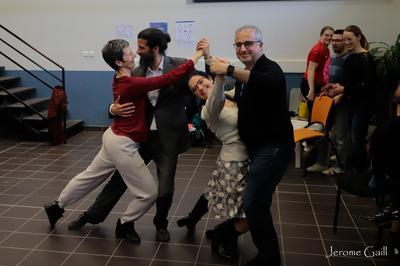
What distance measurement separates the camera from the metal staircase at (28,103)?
5.95 metres

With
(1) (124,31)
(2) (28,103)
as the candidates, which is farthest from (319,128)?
(2) (28,103)

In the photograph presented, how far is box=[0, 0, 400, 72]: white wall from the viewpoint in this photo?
228 inches

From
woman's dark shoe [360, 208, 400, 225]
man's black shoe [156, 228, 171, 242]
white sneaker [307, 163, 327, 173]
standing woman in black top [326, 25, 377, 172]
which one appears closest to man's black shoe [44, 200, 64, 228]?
man's black shoe [156, 228, 171, 242]

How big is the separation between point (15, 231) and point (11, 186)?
1.09 m

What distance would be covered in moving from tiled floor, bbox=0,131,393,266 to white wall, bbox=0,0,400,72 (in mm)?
2245

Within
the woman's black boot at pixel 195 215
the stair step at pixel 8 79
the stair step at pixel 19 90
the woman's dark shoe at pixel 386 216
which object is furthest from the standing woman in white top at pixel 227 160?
the stair step at pixel 8 79

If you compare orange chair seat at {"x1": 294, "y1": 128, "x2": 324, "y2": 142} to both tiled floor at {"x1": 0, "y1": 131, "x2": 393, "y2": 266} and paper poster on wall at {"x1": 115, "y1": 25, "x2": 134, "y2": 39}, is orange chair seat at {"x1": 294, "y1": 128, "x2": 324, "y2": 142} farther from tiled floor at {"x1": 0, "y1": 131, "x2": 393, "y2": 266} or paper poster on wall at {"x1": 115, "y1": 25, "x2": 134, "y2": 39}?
paper poster on wall at {"x1": 115, "y1": 25, "x2": 134, "y2": 39}

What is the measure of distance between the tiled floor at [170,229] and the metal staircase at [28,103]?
1.41 m

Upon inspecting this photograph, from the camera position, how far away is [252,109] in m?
2.26

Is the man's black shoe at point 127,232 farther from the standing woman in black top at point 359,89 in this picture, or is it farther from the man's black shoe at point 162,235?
the standing woman in black top at point 359,89

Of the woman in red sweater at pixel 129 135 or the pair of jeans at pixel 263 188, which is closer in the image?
the pair of jeans at pixel 263 188

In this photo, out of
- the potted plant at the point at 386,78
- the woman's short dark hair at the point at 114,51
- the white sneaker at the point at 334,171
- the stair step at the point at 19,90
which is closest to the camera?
the woman's short dark hair at the point at 114,51

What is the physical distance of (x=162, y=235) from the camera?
2965 millimetres

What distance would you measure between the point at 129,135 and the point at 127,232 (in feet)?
2.33
